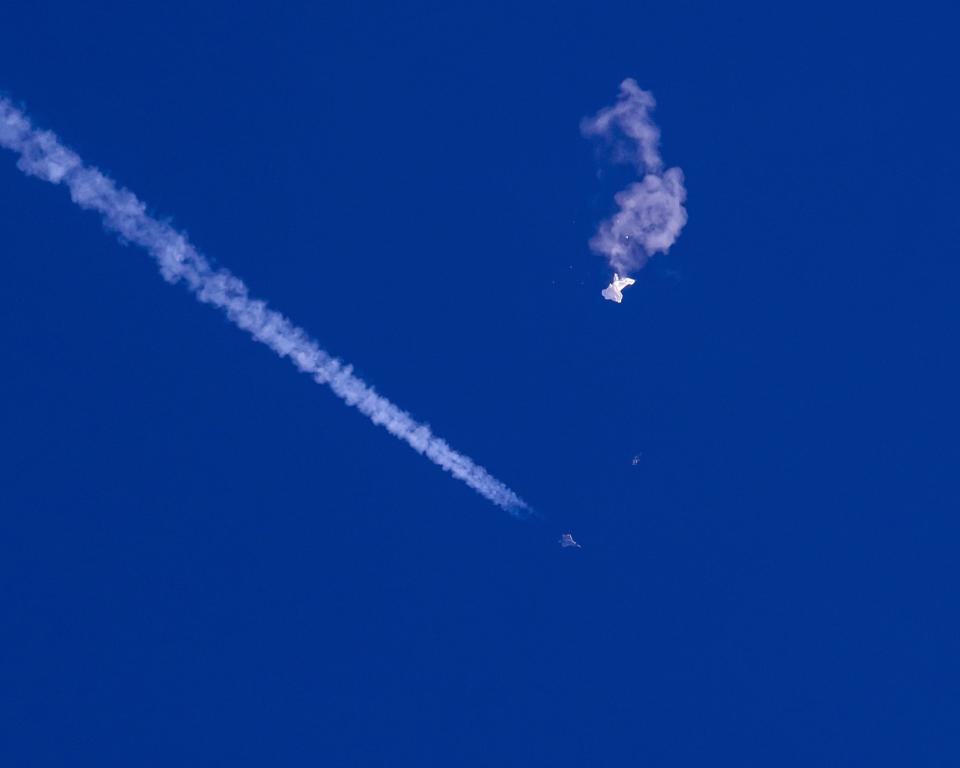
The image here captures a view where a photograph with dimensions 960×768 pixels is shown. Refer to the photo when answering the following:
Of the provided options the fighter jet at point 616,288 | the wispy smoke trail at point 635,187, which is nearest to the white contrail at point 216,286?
the fighter jet at point 616,288

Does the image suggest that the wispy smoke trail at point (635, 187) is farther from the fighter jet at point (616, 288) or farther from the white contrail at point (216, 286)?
the white contrail at point (216, 286)

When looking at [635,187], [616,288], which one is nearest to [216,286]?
[616,288]

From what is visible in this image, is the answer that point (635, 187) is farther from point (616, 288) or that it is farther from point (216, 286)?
point (216, 286)

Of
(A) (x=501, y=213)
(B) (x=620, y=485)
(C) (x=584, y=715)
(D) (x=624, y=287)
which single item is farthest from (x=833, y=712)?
(A) (x=501, y=213)

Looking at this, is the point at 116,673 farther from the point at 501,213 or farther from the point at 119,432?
the point at 501,213

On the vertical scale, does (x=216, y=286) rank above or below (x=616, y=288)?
below

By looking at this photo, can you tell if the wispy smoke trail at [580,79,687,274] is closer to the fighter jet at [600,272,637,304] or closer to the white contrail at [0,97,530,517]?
the fighter jet at [600,272,637,304]

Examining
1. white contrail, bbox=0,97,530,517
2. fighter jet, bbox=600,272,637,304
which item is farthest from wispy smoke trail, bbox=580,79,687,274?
white contrail, bbox=0,97,530,517

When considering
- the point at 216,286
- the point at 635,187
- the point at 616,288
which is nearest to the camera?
the point at 216,286
